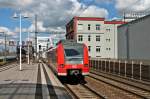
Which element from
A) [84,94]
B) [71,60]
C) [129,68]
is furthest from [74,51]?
[129,68]

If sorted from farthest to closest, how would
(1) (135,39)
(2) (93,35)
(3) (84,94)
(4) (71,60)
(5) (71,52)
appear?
(2) (93,35) → (1) (135,39) → (5) (71,52) → (4) (71,60) → (3) (84,94)

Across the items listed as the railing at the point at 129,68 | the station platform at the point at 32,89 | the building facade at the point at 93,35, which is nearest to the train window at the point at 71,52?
the station platform at the point at 32,89

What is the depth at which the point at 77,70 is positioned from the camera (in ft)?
76.9

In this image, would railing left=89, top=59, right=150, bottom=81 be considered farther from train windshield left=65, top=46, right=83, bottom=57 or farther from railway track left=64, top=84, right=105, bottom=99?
railway track left=64, top=84, right=105, bottom=99

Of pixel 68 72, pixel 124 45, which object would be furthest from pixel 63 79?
pixel 124 45

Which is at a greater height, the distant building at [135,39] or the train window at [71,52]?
the distant building at [135,39]

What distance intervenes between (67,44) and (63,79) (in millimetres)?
4006

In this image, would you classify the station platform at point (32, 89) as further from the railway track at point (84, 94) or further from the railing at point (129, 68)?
the railing at point (129, 68)

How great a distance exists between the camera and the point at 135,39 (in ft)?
213

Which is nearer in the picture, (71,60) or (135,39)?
(71,60)

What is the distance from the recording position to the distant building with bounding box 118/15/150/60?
58.4 meters

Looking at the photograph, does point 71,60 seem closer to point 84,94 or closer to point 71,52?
point 71,52

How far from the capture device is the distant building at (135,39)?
5844cm

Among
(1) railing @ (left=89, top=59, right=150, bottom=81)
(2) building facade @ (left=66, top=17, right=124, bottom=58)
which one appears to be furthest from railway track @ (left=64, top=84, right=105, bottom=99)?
(2) building facade @ (left=66, top=17, right=124, bottom=58)
